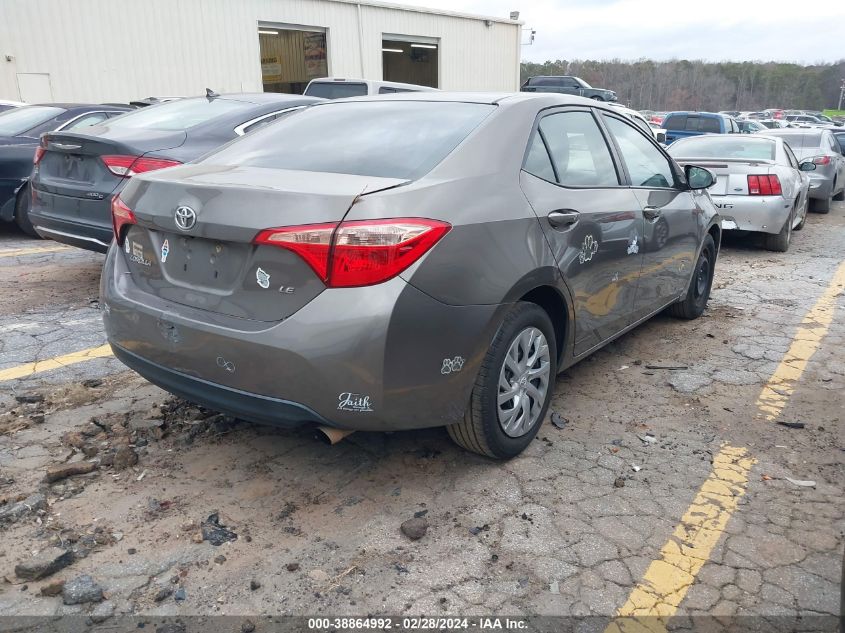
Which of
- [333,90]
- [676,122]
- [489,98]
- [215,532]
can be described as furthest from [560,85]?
[215,532]

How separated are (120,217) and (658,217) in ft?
9.81

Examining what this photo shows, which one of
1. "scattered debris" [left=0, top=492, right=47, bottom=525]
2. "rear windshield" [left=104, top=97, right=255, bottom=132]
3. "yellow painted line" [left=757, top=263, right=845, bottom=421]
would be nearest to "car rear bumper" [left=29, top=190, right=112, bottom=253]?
"rear windshield" [left=104, top=97, right=255, bottom=132]

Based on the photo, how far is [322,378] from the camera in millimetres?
2555

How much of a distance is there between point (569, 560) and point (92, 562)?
1.70 meters

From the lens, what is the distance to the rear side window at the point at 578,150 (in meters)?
3.51

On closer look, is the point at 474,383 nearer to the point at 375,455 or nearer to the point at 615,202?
the point at 375,455

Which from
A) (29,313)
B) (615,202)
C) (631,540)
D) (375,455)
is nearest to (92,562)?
(375,455)

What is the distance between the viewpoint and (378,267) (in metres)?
2.52

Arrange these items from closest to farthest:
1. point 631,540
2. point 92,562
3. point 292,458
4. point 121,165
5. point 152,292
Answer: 1. point 92,562
2. point 631,540
3. point 152,292
4. point 292,458
5. point 121,165

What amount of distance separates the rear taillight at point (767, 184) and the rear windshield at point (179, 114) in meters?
5.57

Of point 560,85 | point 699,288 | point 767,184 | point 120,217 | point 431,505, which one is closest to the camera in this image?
point 431,505

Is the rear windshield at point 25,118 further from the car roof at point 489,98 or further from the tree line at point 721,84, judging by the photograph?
the tree line at point 721,84

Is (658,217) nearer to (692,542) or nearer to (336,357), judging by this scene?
(692,542)

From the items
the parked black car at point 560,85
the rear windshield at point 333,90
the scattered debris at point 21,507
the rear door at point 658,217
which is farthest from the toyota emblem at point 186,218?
the parked black car at point 560,85
